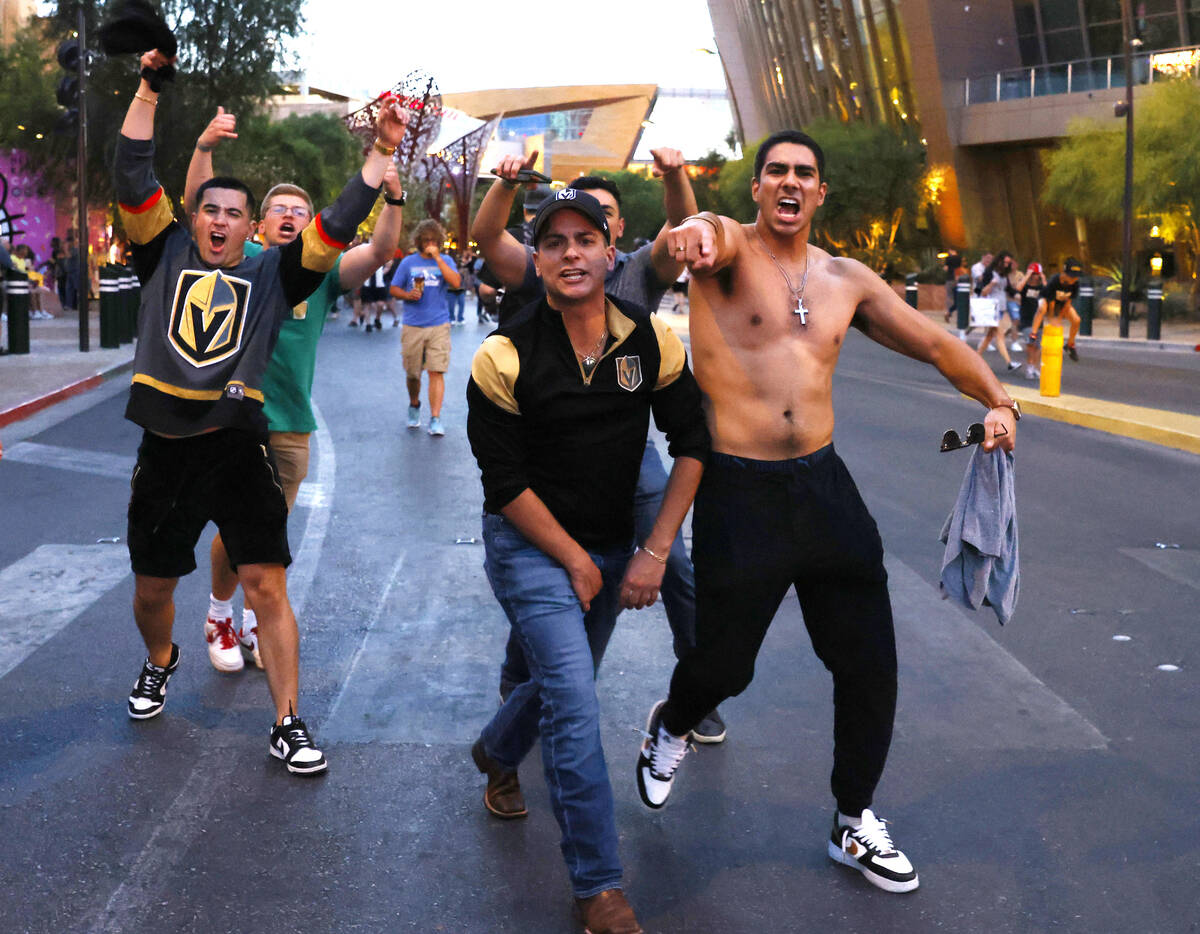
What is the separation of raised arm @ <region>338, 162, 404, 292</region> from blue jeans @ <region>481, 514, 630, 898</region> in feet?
4.19

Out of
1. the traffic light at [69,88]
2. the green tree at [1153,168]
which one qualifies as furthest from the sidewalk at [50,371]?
the green tree at [1153,168]

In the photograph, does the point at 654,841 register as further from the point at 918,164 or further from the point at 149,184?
the point at 918,164

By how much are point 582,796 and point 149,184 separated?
2466 mm

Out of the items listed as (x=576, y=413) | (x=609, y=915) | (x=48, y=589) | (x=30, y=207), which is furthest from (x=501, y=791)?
(x=30, y=207)

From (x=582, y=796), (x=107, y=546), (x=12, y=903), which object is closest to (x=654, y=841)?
(x=582, y=796)

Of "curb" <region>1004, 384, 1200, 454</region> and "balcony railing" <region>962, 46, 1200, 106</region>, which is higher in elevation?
A: "balcony railing" <region>962, 46, 1200, 106</region>

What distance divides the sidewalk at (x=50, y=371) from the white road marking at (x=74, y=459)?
64.8 inches

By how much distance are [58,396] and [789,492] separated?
1330cm

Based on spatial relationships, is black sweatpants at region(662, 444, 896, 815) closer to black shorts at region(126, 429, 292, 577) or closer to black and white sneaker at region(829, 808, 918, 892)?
black and white sneaker at region(829, 808, 918, 892)

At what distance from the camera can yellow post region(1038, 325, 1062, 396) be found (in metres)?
16.8

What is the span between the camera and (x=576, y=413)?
3.62 m

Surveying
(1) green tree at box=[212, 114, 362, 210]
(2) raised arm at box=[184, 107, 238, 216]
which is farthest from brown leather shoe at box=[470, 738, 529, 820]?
(1) green tree at box=[212, 114, 362, 210]

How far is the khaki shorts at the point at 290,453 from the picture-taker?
223 inches

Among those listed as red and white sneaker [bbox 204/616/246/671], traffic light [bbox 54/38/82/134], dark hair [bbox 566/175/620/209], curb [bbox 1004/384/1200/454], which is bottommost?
red and white sneaker [bbox 204/616/246/671]
